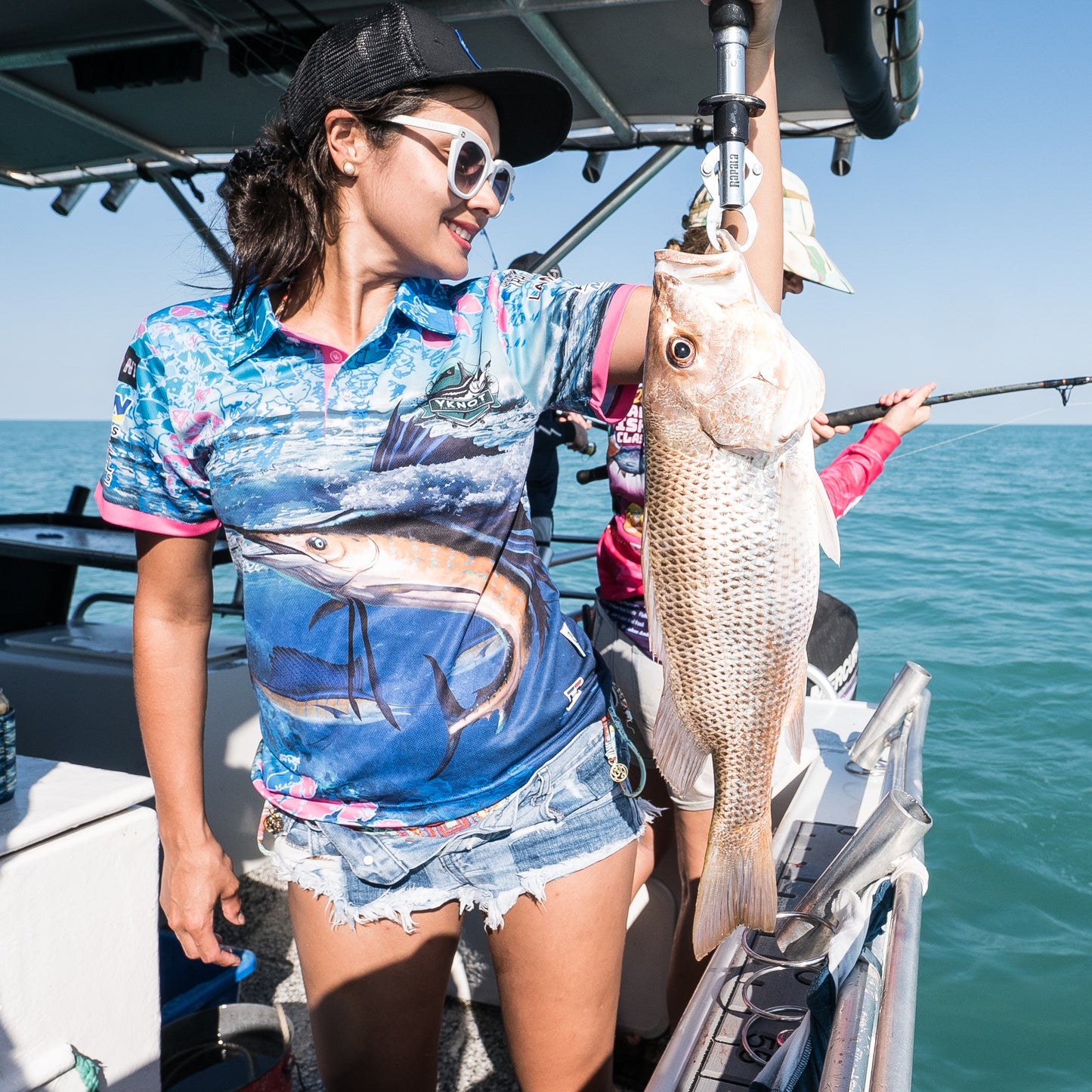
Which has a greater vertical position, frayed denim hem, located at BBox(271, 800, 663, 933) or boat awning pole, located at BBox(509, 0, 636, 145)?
boat awning pole, located at BBox(509, 0, 636, 145)

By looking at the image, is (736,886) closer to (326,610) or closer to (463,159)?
(326,610)

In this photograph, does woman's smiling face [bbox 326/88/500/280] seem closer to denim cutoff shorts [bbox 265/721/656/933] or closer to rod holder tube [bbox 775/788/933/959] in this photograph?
denim cutoff shorts [bbox 265/721/656/933]

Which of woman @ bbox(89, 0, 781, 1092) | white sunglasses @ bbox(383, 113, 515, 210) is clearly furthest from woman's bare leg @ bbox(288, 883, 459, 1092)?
white sunglasses @ bbox(383, 113, 515, 210)

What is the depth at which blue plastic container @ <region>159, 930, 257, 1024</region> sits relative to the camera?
259 cm

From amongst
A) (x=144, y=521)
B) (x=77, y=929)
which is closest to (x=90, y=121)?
(x=144, y=521)

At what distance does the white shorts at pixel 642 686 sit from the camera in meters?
2.42

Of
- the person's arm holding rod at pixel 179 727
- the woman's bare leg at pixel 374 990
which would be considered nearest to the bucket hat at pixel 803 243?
the person's arm holding rod at pixel 179 727

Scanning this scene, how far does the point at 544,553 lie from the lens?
4.80m

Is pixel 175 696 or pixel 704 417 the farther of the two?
pixel 175 696

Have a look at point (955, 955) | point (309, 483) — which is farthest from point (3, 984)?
point (955, 955)

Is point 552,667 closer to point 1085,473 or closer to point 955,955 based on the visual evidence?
point 955,955

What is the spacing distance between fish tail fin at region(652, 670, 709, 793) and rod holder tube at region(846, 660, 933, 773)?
1208 millimetres

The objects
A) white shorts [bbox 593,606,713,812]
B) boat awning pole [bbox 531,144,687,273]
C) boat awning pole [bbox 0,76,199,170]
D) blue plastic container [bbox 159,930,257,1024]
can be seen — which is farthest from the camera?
boat awning pole [bbox 531,144,687,273]

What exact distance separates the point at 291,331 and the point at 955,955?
18.0 feet
